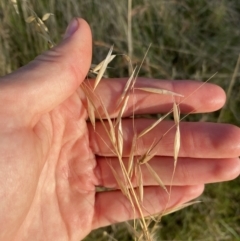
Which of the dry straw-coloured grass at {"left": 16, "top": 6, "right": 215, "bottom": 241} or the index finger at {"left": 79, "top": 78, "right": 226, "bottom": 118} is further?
the index finger at {"left": 79, "top": 78, "right": 226, "bottom": 118}

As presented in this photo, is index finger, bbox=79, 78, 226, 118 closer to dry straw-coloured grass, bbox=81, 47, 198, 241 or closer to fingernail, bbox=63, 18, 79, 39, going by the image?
dry straw-coloured grass, bbox=81, 47, 198, 241

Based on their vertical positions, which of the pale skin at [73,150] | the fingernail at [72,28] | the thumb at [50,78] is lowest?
the pale skin at [73,150]

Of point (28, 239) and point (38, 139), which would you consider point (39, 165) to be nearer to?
point (38, 139)

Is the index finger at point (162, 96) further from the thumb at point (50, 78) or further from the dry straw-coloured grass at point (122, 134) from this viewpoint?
the thumb at point (50, 78)

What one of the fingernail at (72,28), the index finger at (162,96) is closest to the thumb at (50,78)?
the fingernail at (72,28)

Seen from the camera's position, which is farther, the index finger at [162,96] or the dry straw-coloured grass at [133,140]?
the index finger at [162,96]

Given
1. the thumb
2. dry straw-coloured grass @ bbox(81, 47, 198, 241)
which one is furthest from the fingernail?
dry straw-coloured grass @ bbox(81, 47, 198, 241)

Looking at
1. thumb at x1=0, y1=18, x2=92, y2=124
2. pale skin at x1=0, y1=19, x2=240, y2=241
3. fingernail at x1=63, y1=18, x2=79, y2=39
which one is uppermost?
fingernail at x1=63, y1=18, x2=79, y2=39

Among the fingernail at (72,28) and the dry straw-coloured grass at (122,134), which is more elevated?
the fingernail at (72,28)

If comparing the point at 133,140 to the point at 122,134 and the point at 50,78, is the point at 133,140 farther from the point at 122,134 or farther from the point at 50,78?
the point at 50,78
